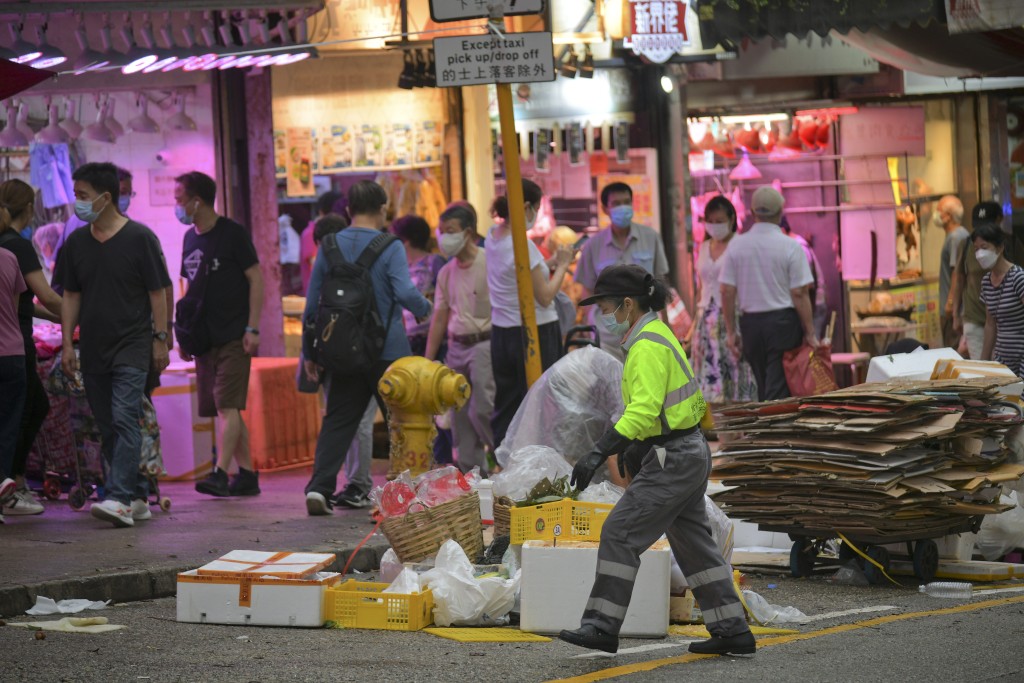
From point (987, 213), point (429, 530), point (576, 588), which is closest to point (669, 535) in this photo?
point (576, 588)

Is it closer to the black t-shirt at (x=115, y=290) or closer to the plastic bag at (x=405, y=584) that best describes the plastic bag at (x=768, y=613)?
the plastic bag at (x=405, y=584)

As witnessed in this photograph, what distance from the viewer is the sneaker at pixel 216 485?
39.9 feet

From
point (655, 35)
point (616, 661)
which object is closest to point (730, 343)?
point (655, 35)

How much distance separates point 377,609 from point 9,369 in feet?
11.6

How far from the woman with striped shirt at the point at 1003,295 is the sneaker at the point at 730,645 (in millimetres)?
5706

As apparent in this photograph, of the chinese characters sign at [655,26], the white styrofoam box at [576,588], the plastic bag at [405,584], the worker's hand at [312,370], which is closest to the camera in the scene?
the white styrofoam box at [576,588]

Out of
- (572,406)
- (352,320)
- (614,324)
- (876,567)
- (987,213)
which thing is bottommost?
(876,567)

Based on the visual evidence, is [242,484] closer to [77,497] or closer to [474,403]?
[77,497]

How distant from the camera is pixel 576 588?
7.92 meters

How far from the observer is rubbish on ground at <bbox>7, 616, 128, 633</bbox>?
313 inches

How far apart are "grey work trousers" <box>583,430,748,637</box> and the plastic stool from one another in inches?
390

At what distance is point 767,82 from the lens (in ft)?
63.5

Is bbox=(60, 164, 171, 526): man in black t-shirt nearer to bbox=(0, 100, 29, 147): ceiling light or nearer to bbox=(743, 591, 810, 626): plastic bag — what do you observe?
bbox=(0, 100, 29, 147): ceiling light

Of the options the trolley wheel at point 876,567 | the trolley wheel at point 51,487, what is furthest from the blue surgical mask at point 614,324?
the trolley wheel at point 51,487
